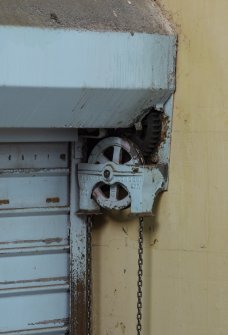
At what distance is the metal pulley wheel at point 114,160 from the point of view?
11.4 feet

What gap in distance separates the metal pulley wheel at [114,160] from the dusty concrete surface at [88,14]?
0.56 meters

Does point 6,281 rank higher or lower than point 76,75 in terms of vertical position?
lower

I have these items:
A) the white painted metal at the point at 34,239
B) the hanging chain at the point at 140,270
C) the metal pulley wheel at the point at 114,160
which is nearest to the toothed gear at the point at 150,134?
the metal pulley wheel at the point at 114,160

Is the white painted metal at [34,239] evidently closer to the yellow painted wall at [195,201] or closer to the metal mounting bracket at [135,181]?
the metal mounting bracket at [135,181]

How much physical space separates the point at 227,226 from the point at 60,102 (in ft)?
2.85

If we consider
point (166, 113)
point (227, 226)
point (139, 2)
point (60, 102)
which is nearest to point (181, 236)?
point (227, 226)

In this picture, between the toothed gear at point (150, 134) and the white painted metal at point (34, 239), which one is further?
the white painted metal at point (34, 239)

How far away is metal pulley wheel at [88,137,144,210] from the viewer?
3.46 metres

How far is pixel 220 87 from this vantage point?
10.4ft

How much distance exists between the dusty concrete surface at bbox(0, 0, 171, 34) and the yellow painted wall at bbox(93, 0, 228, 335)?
0.10 meters

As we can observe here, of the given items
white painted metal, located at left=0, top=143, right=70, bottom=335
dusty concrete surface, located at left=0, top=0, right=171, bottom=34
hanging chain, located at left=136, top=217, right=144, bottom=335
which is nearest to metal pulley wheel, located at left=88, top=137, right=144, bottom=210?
hanging chain, located at left=136, top=217, right=144, bottom=335

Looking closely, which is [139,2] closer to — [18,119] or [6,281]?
[18,119]

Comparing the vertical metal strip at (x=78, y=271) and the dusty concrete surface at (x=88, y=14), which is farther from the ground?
the dusty concrete surface at (x=88, y=14)

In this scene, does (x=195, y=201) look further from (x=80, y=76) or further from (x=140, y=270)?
(x=80, y=76)
